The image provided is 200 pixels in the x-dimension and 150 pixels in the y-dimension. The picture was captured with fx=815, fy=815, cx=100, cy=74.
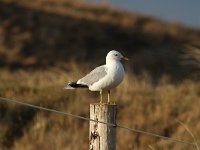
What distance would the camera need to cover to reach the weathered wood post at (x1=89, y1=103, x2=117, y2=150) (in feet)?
19.5

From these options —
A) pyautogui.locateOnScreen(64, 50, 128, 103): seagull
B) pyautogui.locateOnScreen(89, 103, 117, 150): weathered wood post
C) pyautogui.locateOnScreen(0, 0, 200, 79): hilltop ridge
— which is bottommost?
pyautogui.locateOnScreen(89, 103, 117, 150): weathered wood post

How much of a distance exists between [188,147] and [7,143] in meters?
2.76

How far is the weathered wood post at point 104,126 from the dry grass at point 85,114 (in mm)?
4934

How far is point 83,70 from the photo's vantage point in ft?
56.0

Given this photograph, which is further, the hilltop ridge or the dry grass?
the hilltop ridge

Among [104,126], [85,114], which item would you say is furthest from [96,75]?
[85,114]

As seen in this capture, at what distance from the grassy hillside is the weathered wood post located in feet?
17.6

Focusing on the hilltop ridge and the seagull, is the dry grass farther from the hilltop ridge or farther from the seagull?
the hilltop ridge

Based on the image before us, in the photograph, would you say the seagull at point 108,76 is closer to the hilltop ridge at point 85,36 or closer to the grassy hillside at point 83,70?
the grassy hillside at point 83,70

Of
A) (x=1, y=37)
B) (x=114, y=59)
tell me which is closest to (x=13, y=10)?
(x=1, y=37)

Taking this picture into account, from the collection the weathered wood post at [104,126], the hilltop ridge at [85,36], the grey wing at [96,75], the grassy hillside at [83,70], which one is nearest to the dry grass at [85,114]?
the grassy hillside at [83,70]

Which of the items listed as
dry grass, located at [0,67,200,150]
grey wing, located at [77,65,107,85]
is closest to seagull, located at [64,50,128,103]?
grey wing, located at [77,65,107,85]

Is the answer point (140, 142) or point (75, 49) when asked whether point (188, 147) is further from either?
point (75, 49)

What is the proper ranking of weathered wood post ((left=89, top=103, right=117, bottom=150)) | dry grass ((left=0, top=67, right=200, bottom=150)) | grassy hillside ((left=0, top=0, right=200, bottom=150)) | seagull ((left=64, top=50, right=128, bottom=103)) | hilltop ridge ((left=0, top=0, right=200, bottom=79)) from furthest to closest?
hilltop ridge ((left=0, top=0, right=200, bottom=79)) → grassy hillside ((left=0, top=0, right=200, bottom=150)) → dry grass ((left=0, top=67, right=200, bottom=150)) → seagull ((left=64, top=50, right=128, bottom=103)) → weathered wood post ((left=89, top=103, right=117, bottom=150))
